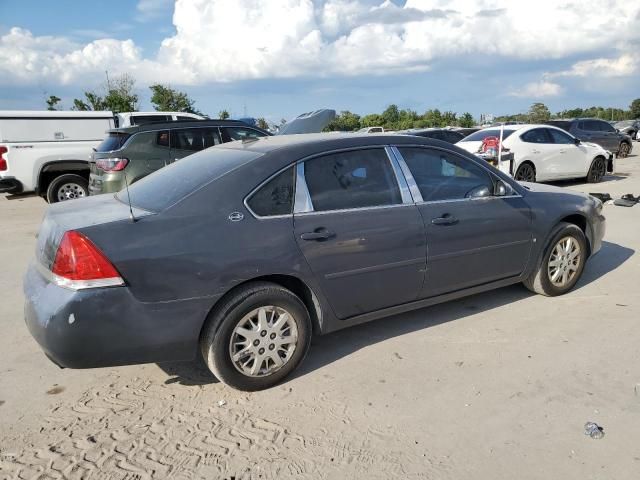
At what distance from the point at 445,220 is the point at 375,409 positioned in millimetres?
1561

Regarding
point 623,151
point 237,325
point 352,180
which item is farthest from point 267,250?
point 623,151

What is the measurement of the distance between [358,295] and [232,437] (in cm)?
127

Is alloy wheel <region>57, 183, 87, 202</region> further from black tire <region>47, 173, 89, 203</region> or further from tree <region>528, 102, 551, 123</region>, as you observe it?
tree <region>528, 102, 551, 123</region>

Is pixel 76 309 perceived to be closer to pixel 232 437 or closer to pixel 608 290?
pixel 232 437

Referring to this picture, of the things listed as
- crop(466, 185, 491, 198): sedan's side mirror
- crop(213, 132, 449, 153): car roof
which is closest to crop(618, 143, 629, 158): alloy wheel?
crop(466, 185, 491, 198): sedan's side mirror

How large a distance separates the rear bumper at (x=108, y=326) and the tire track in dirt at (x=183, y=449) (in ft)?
1.17

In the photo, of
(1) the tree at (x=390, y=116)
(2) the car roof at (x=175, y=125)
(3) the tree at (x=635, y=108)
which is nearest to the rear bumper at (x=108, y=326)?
(2) the car roof at (x=175, y=125)

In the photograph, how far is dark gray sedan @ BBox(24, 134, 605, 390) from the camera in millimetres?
2881

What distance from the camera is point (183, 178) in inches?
141

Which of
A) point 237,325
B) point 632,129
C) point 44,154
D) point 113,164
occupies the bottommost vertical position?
point 237,325

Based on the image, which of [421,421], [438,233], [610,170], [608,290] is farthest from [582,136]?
[421,421]

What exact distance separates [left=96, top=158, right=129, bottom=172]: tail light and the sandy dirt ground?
4.27 meters

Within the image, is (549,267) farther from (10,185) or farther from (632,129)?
(632,129)

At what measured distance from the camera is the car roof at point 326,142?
143 inches
